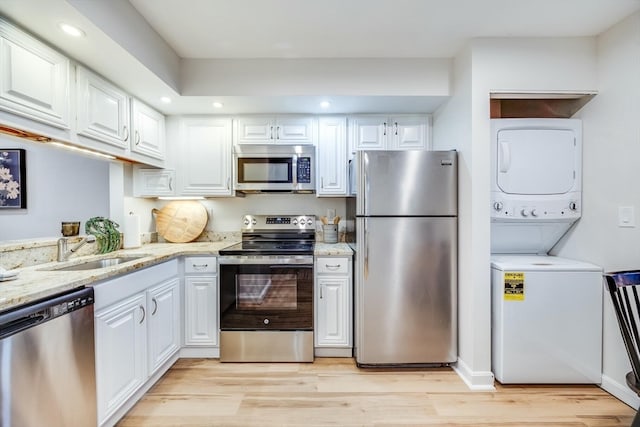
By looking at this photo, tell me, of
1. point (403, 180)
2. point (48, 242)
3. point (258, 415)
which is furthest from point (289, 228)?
point (48, 242)

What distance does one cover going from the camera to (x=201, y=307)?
2.40 meters

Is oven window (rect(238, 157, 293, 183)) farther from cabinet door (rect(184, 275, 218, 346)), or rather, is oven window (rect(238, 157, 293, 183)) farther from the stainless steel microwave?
cabinet door (rect(184, 275, 218, 346))

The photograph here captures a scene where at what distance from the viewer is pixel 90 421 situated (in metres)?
1.44

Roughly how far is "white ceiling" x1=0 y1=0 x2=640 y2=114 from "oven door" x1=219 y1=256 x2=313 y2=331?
1.36 m

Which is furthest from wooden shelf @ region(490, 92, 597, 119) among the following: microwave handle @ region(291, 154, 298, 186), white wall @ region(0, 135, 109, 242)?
white wall @ region(0, 135, 109, 242)

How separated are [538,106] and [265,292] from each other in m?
2.71

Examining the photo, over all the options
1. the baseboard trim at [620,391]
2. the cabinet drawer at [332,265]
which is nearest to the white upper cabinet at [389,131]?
the cabinet drawer at [332,265]

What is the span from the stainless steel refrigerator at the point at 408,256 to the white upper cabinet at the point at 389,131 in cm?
57

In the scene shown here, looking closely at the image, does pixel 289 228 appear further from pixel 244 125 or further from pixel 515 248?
pixel 515 248

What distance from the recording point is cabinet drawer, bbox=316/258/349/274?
243cm

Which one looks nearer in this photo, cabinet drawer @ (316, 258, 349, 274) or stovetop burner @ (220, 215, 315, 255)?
cabinet drawer @ (316, 258, 349, 274)

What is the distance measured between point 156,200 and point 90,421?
2.06 m

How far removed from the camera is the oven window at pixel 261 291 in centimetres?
237

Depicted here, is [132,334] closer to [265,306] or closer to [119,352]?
[119,352]
